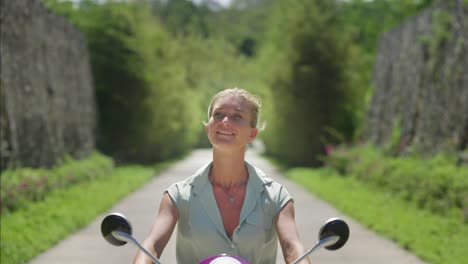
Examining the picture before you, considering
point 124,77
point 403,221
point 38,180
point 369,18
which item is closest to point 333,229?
point 403,221

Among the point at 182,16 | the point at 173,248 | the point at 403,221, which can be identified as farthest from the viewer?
the point at 182,16

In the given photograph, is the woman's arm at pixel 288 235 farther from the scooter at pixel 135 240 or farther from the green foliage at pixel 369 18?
the green foliage at pixel 369 18

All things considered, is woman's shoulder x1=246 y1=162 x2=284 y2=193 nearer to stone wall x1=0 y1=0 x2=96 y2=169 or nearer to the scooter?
the scooter

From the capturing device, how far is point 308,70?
22969 millimetres

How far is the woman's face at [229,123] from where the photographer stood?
260 centimetres

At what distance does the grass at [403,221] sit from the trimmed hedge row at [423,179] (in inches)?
6.5

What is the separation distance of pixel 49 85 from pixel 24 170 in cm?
419

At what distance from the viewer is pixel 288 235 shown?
259 cm

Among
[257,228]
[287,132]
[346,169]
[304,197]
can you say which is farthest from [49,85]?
[257,228]

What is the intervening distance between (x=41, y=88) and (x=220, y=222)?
43.8 ft

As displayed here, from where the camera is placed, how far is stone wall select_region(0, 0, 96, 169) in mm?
12367

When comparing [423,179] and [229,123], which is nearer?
[229,123]

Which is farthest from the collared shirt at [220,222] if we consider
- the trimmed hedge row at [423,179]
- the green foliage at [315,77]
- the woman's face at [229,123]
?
the green foliage at [315,77]

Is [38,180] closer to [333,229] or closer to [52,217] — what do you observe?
[52,217]
